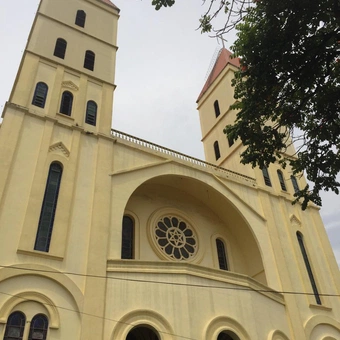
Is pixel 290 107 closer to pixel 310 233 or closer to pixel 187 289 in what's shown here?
pixel 187 289

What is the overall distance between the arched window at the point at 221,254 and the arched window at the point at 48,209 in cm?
779

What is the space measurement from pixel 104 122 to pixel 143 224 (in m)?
4.45

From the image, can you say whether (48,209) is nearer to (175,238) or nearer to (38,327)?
(38,327)

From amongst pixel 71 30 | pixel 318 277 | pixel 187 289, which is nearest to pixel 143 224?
pixel 187 289

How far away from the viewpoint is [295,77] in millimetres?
7316

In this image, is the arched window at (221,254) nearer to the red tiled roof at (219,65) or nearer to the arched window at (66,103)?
the arched window at (66,103)

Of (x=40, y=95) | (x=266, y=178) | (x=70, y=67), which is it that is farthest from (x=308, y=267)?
(x=70, y=67)

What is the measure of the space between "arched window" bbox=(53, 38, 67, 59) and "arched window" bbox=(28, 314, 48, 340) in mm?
11304

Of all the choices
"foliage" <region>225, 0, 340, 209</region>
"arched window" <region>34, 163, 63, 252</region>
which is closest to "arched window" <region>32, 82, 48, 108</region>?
"arched window" <region>34, 163, 63, 252</region>

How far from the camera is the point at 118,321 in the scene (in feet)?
34.2

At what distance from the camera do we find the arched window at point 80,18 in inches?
758

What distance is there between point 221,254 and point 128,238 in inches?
177

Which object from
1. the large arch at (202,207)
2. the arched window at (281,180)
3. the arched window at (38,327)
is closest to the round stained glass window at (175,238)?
the large arch at (202,207)

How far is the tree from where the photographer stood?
22.5 ft
